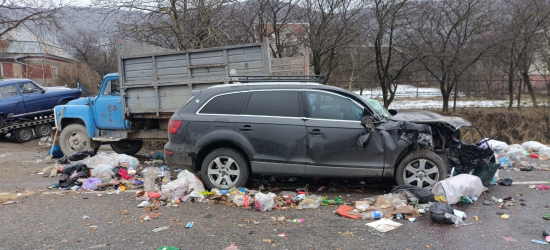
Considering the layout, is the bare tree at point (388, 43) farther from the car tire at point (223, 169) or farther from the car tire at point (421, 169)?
the car tire at point (223, 169)

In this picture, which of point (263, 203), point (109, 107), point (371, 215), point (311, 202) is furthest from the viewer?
point (109, 107)

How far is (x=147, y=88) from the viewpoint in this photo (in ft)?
27.8

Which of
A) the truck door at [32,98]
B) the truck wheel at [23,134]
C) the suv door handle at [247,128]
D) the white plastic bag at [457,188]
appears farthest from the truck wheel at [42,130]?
the white plastic bag at [457,188]

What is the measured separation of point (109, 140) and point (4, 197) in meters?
3.21

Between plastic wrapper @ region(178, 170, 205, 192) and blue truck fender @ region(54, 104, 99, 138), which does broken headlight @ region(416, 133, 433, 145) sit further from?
blue truck fender @ region(54, 104, 99, 138)

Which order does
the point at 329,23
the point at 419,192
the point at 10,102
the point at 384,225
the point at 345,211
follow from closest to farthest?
the point at 384,225
the point at 345,211
the point at 419,192
the point at 10,102
the point at 329,23

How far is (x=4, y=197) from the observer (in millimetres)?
6090

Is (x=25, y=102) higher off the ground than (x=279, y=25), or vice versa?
(x=279, y=25)

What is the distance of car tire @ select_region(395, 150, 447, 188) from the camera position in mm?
5602

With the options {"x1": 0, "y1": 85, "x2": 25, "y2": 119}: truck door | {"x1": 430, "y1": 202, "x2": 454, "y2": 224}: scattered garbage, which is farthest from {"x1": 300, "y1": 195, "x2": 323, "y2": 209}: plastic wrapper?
{"x1": 0, "y1": 85, "x2": 25, "y2": 119}: truck door

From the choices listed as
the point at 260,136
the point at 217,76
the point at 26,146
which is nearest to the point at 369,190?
the point at 260,136

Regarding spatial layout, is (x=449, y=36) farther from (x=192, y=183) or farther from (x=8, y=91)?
(x=8, y=91)

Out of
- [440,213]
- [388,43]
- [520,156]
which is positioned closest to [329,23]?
[388,43]

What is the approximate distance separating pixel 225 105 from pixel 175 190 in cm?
155
